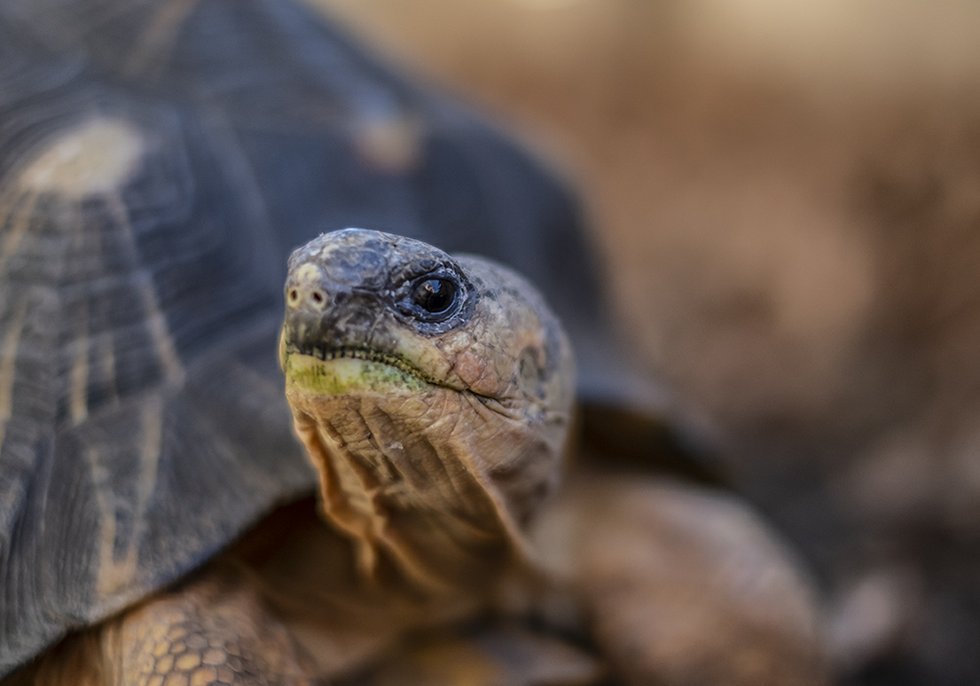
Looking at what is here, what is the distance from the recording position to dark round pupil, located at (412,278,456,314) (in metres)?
1.24

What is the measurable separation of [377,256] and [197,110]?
3.43ft

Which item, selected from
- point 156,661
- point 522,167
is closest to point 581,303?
point 522,167

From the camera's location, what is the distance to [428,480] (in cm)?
141

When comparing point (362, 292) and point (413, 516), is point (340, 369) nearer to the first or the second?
point (362, 292)

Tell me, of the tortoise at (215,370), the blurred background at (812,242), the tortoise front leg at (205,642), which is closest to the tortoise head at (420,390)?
the tortoise at (215,370)

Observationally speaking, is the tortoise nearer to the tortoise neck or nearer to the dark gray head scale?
the tortoise neck

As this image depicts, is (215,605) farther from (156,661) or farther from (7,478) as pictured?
(7,478)

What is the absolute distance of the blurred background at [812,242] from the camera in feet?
10.4

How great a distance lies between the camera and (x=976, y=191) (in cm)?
350

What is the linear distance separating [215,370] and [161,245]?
1.00 ft

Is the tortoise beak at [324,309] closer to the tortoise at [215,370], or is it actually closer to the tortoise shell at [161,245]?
the tortoise at [215,370]

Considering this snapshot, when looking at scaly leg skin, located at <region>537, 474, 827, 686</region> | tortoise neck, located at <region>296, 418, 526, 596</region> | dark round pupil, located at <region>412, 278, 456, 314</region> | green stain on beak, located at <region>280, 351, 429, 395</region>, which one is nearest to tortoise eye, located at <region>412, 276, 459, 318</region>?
dark round pupil, located at <region>412, 278, 456, 314</region>

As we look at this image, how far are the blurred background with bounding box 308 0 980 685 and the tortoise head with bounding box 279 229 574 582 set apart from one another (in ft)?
4.89

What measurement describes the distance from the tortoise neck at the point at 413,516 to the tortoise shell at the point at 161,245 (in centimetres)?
19
